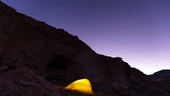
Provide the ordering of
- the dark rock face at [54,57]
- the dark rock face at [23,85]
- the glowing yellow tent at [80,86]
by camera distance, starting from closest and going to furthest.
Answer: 1. the dark rock face at [23,85]
2. the glowing yellow tent at [80,86]
3. the dark rock face at [54,57]

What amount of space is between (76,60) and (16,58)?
32.5 feet

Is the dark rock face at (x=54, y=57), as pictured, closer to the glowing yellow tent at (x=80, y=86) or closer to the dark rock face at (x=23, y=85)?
the glowing yellow tent at (x=80, y=86)

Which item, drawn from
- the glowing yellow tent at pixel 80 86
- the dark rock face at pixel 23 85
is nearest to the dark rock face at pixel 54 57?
the glowing yellow tent at pixel 80 86

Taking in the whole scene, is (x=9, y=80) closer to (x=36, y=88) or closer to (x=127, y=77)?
(x=36, y=88)

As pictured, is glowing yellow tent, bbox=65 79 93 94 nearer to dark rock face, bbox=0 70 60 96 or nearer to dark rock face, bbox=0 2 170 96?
dark rock face, bbox=0 2 170 96

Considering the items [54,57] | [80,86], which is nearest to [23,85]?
[80,86]

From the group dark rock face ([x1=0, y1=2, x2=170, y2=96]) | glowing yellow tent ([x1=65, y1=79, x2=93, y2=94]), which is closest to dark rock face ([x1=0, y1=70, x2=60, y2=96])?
glowing yellow tent ([x1=65, y1=79, x2=93, y2=94])

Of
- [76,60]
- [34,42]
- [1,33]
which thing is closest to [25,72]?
[1,33]

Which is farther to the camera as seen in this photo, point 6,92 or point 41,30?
point 41,30

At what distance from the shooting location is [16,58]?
27.9m

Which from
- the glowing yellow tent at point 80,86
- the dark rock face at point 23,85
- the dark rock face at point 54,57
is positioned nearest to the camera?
the dark rock face at point 23,85

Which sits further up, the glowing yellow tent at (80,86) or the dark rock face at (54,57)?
the dark rock face at (54,57)

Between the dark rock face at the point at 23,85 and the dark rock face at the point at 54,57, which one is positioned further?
the dark rock face at the point at 54,57

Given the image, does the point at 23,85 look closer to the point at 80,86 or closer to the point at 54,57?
the point at 80,86
